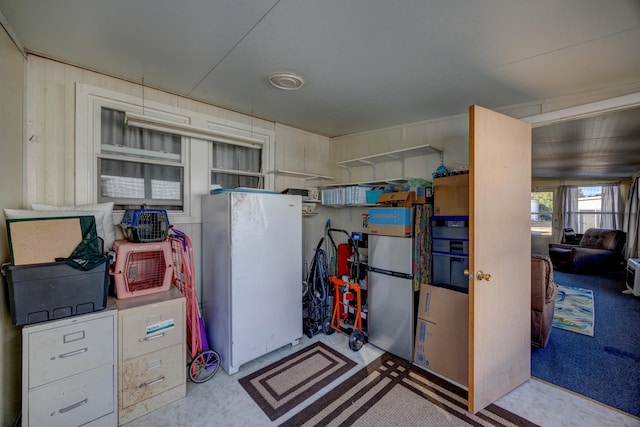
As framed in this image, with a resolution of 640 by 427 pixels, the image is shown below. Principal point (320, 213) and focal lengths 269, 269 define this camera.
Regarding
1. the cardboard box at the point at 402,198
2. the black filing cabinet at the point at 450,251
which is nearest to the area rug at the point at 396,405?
the black filing cabinet at the point at 450,251

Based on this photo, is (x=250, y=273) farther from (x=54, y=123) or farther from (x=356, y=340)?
(x=54, y=123)

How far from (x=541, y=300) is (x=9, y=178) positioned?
436 cm

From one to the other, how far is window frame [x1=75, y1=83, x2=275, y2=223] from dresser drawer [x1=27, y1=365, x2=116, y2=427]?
127 centimetres

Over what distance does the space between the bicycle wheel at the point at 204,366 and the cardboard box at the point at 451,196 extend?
2.45 metres

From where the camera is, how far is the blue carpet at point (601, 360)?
2.10 m

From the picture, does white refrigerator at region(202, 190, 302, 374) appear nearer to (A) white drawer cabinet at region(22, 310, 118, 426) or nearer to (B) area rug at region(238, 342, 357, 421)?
(B) area rug at region(238, 342, 357, 421)

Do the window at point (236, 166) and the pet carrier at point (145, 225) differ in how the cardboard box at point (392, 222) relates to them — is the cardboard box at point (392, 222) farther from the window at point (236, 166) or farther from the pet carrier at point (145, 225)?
the pet carrier at point (145, 225)

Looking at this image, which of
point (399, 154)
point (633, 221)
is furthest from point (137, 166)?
point (633, 221)

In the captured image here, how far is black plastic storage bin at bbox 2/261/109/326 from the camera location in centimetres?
151

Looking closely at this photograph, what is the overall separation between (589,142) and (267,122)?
174 inches

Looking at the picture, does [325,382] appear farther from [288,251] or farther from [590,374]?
[590,374]

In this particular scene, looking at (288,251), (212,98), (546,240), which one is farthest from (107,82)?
(546,240)

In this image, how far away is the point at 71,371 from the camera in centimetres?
164

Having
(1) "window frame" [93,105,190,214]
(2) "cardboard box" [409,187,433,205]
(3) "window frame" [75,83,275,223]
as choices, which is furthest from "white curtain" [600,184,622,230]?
(1) "window frame" [93,105,190,214]
